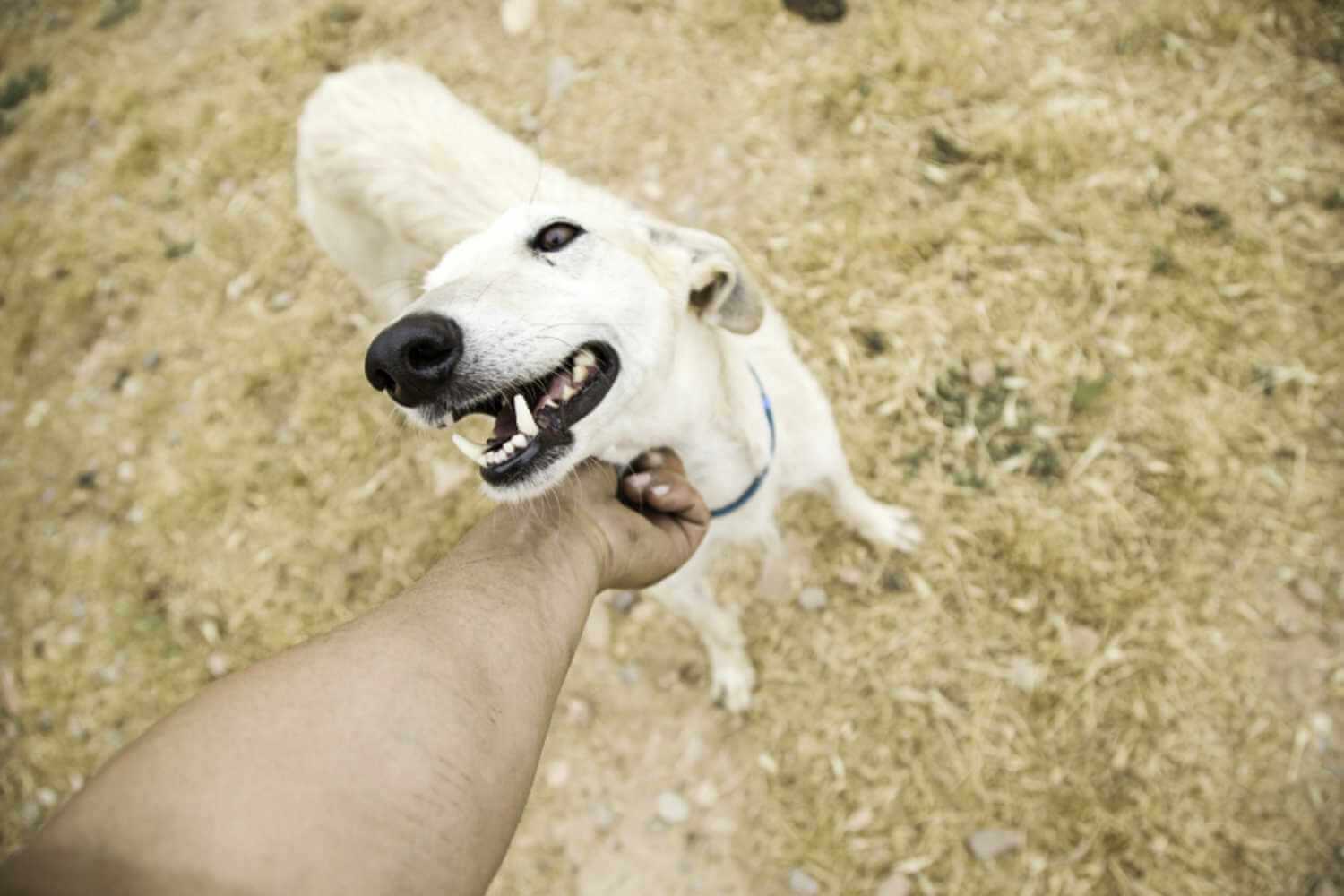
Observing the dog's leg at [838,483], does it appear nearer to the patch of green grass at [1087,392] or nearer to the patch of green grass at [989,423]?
the patch of green grass at [989,423]

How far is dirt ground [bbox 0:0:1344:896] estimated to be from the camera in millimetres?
2904

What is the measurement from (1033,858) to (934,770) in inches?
17.1

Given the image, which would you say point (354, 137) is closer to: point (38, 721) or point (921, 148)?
point (921, 148)

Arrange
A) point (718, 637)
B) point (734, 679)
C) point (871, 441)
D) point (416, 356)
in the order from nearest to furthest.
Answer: point (416, 356) < point (718, 637) < point (734, 679) < point (871, 441)

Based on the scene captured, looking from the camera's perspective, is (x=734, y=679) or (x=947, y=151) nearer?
(x=734, y=679)

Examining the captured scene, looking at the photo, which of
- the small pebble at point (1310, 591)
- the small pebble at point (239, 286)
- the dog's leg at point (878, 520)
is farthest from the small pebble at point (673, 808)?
the small pebble at point (239, 286)

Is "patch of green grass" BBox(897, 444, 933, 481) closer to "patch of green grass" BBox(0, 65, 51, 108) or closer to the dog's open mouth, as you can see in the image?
the dog's open mouth

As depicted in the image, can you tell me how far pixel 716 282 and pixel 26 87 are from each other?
22.0 feet

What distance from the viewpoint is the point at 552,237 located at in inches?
81.9

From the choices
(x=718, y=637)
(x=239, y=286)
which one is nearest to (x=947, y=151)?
(x=718, y=637)

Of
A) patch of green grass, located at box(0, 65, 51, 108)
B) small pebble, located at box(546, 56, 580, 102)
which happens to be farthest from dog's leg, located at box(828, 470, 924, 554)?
patch of green grass, located at box(0, 65, 51, 108)

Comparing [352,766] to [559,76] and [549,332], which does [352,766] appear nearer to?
[549,332]

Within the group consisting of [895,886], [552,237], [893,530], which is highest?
[552,237]

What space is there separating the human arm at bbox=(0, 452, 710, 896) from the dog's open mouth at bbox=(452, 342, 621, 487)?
0.85 feet
